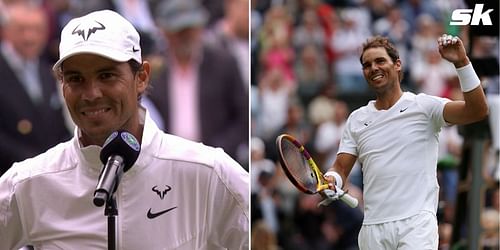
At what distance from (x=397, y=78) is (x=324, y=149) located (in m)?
0.41

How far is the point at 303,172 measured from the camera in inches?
88.3

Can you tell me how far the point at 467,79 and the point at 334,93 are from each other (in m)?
1.25

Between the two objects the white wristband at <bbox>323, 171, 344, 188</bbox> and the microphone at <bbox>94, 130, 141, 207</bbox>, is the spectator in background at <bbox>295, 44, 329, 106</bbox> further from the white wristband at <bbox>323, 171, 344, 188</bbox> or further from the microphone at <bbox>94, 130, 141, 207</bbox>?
the microphone at <bbox>94, 130, 141, 207</bbox>

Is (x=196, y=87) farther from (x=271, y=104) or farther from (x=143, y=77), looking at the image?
(x=143, y=77)

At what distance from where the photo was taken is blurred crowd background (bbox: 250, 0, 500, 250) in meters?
2.36

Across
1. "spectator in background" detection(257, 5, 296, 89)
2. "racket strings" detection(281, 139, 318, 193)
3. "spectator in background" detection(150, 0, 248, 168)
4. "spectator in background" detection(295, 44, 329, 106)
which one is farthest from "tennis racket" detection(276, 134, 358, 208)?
"spectator in background" detection(150, 0, 248, 168)

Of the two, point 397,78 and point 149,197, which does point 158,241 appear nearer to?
point 149,197

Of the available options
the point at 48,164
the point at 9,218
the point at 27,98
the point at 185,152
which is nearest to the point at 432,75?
the point at 185,152

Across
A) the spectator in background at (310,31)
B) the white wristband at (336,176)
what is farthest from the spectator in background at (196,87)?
the white wristband at (336,176)

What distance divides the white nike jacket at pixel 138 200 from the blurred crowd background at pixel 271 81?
0.14 metres

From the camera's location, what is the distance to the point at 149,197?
2.33 meters

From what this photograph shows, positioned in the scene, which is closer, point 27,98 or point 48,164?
point 48,164

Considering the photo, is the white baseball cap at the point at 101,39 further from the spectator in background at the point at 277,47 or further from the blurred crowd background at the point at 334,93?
the spectator in background at the point at 277,47

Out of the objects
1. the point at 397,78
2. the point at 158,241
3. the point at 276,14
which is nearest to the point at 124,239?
the point at 158,241
